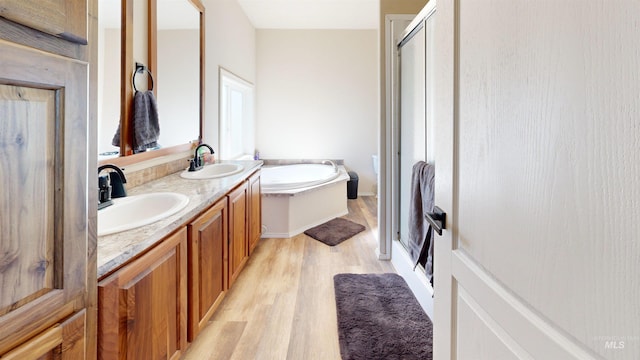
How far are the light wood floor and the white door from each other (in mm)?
1090

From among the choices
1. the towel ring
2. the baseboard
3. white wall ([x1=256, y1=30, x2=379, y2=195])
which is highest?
white wall ([x1=256, y1=30, x2=379, y2=195])

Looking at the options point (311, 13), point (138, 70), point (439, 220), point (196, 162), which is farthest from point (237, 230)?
point (311, 13)

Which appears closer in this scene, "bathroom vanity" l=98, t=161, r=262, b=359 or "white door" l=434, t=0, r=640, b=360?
"white door" l=434, t=0, r=640, b=360

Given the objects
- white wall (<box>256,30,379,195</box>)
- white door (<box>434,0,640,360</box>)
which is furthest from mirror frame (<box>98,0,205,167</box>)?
white wall (<box>256,30,379,195</box>)

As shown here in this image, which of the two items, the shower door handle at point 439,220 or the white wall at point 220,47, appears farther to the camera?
the white wall at point 220,47

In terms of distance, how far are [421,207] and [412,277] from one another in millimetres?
565

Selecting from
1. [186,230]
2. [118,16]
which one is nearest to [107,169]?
[186,230]

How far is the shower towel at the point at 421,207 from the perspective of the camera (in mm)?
1880

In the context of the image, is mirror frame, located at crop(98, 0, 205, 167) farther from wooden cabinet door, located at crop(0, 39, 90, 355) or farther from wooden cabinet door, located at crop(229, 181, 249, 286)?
wooden cabinet door, located at crop(0, 39, 90, 355)

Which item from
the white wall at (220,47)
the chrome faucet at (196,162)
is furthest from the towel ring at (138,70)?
the white wall at (220,47)

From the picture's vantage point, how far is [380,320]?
1.97m

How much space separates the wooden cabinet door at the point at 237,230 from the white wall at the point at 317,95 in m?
3.11

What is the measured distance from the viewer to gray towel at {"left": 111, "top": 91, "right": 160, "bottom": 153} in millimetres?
1934

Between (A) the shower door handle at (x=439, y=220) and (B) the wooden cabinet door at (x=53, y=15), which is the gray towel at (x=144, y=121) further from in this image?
(A) the shower door handle at (x=439, y=220)
